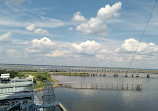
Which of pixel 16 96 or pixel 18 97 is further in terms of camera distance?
pixel 18 97

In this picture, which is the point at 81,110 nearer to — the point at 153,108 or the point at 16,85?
the point at 16,85

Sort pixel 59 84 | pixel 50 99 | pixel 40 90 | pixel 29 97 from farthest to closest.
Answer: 1. pixel 59 84
2. pixel 40 90
3. pixel 50 99
4. pixel 29 97

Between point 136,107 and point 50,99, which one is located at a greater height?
point 50,99

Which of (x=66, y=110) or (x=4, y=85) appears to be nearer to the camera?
(x=4, y=85)

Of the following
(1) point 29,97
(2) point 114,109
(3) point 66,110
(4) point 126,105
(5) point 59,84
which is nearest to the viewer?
(1) point 29,97

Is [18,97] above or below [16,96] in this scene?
below

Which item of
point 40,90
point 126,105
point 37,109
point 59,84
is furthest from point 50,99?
point 59,84

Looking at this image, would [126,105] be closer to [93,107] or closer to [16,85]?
[93,107]

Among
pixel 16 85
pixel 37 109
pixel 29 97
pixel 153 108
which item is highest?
pixel 16 85

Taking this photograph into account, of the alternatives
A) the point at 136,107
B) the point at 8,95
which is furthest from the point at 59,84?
the point at 8,95
